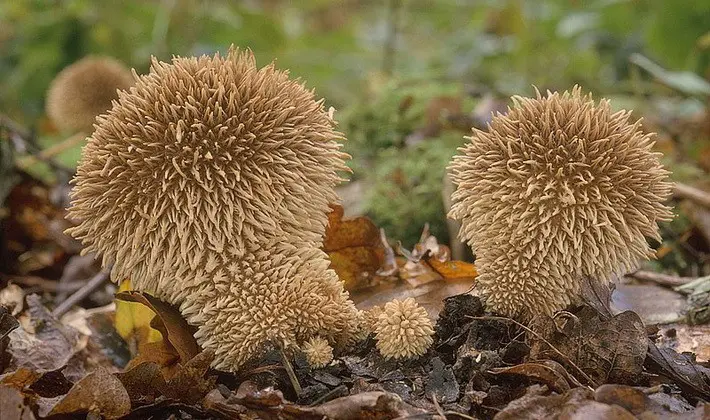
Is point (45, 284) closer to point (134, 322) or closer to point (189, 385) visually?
point (134, 322)

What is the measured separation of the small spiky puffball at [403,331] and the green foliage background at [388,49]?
1.84 meters

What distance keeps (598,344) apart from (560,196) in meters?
0.43

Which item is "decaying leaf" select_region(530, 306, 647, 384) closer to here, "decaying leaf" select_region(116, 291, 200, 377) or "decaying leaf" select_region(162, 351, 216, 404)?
"decaying leaf" select_region(162, 351, 216, 404)

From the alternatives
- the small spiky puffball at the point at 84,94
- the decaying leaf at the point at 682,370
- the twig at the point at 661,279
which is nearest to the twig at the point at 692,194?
the twig at the point at 661,279

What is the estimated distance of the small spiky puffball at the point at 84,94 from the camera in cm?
436

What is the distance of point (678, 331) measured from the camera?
7.45 feet

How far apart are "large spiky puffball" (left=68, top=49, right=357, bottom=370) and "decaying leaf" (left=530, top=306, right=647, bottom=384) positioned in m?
0.55

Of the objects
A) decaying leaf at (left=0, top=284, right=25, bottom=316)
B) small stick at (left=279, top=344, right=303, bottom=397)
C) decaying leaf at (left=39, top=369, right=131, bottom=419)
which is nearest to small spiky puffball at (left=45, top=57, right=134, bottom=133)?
decaying leaf at (left=0, top=284, right=25, bottom=316)

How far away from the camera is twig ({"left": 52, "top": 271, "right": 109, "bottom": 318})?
2861 mm

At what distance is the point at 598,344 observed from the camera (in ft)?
6.13

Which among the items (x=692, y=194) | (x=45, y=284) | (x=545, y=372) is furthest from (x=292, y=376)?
(x=692, y=194)

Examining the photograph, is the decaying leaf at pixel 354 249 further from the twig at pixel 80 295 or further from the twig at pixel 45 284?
the twig at pixel 45 284

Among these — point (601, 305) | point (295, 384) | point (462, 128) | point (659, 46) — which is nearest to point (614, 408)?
point (601, 305)

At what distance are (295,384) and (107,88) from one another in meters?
3.22
